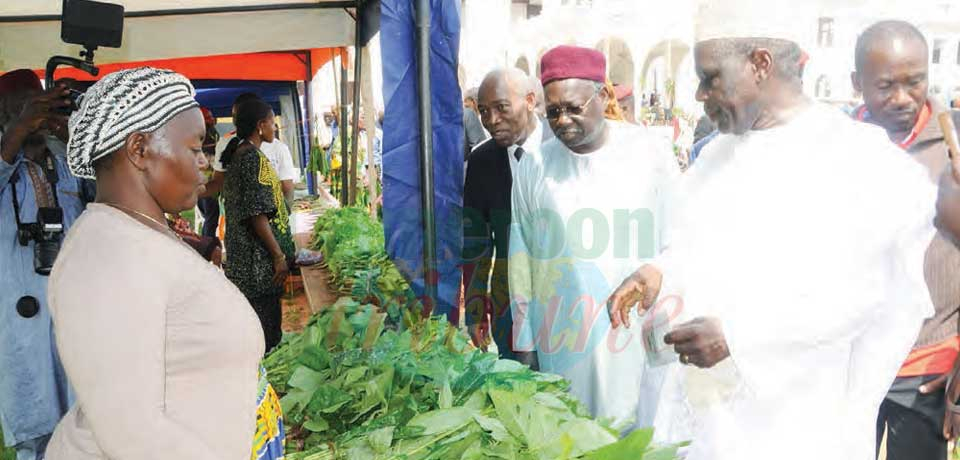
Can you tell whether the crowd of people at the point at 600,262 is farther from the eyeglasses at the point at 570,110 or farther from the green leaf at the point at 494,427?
the green leaf at the point at 494,427

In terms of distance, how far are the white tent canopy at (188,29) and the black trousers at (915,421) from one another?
3994 millimetres

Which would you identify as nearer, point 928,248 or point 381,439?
point 381,439

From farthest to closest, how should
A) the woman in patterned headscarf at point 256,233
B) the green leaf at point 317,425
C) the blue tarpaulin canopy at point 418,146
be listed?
the woman in patterned headscarf at point 256,233 → the blue tarpaulin canopy at point 418,146 → the green leaf at point 317,425

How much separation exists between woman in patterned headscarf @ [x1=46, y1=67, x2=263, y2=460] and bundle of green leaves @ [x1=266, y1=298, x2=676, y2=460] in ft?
1.87

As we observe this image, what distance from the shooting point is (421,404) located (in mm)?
1897

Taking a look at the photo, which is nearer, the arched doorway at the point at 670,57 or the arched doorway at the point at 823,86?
the arched doorway at the point at 823,86

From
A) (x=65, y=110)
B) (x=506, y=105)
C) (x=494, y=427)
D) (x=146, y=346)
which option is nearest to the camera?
(x=146, y=346)

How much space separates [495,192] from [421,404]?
1.32m

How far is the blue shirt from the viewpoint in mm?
2434

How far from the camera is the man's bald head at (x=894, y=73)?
1.95 metres

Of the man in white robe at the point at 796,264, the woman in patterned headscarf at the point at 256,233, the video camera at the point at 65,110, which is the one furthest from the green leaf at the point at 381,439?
the woman in patterned headscarf at the point at 256,233

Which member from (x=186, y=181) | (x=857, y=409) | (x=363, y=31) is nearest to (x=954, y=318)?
(x=857, y=409)

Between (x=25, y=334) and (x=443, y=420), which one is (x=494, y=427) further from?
(x=25, y=334)

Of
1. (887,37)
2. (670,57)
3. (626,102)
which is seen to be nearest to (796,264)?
(887,37)
